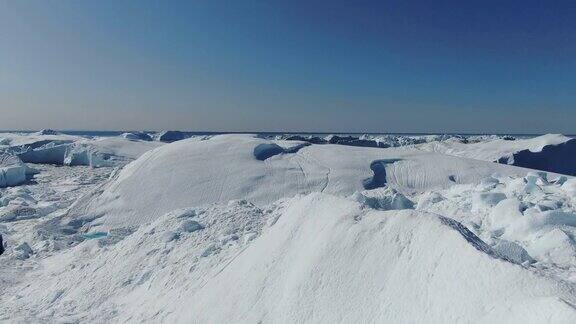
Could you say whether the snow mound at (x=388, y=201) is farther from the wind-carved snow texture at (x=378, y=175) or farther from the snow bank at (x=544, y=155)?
the snow bank at (x=544, y=155)

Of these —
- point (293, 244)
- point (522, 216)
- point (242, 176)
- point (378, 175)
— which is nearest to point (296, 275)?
point (293, 244)

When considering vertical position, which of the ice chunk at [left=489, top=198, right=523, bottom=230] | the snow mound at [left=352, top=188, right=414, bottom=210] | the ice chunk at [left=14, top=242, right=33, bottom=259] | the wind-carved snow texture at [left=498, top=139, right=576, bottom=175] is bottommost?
the ice chunk at [left=14, top=242, right=33, bottom=259]

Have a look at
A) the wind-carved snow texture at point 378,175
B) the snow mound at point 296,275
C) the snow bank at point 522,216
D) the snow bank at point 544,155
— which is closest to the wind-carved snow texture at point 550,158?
the snow bank at point 544,155

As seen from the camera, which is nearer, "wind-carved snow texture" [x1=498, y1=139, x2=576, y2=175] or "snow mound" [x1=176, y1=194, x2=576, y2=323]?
"snow mound" [x1=176, y1=194, x2=576, y2=323]

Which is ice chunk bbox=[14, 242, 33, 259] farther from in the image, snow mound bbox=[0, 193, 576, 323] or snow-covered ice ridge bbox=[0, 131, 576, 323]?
snow mound bbox=[0, 193, 576, 323]

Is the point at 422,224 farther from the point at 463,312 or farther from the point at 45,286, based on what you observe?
the point at 45,286

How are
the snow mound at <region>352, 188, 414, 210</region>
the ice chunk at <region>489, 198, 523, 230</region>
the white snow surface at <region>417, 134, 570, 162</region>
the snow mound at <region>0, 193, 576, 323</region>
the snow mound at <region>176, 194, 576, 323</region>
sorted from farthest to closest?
the white snow surface at <region>417, 134, 570, 162</region> < the snow mound at <region>352, 188, 414, 210</region> < the ice chunk at <region>489, 198, 523, 230</region> < the snow mound at <region>0, 193, 576, 323</region> < the snow mound at <region>176, 194, 576, 323</region>

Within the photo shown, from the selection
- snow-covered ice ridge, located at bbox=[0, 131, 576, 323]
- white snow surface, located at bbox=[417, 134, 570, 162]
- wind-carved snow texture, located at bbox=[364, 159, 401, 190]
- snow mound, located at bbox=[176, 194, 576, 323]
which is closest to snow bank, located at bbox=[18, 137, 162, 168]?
snow-covered ice ridge, located at bbox=[0, 131, 576, 323]
